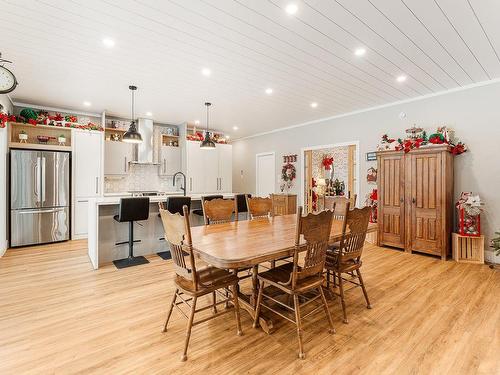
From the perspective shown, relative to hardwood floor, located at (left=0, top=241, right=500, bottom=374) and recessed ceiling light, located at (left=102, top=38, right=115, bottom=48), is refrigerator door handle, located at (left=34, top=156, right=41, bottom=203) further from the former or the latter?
recessed ceiling light, located at (left=102, top=38, right=115, bottom=48)

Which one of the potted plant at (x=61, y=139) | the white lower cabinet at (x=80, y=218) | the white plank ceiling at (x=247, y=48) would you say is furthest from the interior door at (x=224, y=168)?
the potted plant at (x=61, y=139)

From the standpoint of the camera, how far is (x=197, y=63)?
3342 mm

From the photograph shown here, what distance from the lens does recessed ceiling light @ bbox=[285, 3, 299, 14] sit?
2.23 m

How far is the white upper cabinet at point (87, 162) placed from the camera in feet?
17.5

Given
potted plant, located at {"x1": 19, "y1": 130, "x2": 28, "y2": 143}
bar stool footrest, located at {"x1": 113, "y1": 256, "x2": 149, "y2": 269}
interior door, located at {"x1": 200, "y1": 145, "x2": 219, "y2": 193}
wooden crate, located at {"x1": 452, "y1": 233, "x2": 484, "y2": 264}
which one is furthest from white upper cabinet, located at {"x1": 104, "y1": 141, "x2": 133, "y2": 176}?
wooden crate, located at {"x1": 452, "y1": 233, "x2": 484, "y2": 264}

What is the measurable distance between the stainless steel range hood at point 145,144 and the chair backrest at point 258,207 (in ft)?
12.7

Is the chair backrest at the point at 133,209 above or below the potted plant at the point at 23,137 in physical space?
below

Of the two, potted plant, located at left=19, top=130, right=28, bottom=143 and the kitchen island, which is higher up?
potted plant, located at left=19, top=130, right=28, bottom=143

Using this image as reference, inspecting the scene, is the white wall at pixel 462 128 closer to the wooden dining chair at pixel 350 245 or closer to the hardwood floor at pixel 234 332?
the hardwood floor at pixel 234 332

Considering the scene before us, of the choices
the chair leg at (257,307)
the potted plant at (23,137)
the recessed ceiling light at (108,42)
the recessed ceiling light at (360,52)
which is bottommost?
the chair leg at (257,307)

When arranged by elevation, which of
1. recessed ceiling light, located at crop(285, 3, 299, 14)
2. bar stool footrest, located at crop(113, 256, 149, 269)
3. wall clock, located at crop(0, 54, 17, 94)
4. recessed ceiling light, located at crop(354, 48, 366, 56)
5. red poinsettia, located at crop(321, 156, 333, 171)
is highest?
recessed ceiling light, located at crop(354, 48, 366, 56)

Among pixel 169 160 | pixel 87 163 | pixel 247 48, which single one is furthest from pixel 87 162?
pixel 247 48

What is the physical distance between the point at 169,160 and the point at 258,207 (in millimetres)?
4074

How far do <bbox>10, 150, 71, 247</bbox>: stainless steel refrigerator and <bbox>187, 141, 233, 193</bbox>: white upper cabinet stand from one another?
267 centimetres
